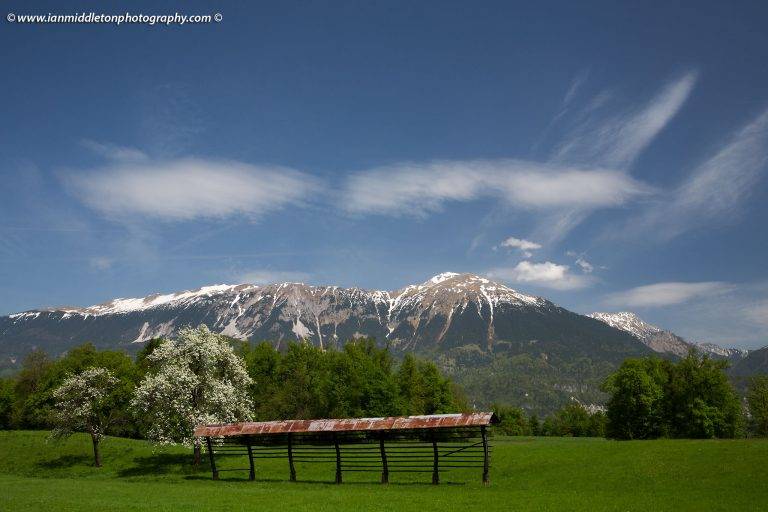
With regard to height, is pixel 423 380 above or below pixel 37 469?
above

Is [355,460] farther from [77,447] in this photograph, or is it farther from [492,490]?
[77,447]

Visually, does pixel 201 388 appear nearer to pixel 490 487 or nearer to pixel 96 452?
pixel 96 452

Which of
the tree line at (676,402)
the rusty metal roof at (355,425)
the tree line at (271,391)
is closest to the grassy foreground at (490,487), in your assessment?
the rusty metal roof at (355,425)

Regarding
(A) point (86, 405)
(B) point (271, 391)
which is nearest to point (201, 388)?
(A) point (86, 405)

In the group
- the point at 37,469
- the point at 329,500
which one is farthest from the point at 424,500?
the point at 37,469

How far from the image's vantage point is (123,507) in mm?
23625

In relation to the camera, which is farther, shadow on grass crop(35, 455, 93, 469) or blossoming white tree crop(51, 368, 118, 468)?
shadow on grass crop(35, 455, 93, 469)

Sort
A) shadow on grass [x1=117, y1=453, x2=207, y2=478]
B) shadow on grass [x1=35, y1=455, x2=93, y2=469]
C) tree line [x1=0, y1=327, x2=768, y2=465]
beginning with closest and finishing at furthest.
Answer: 1. shadow on grass [x1=117, y1=453, x2=207, y2=478]
2. tree line [x1=0, y1=327, x2=768, y2=465]
3. shadow on grass [x1=35, y1=455, x2=93, y2=469]

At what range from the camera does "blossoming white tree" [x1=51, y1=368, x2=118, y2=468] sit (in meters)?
49.7

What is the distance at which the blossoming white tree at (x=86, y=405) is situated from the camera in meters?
49.7

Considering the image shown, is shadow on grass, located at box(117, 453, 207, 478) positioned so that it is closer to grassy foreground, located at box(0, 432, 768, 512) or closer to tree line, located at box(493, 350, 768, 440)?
grassy foreground, located at box(0, 432, 768, 512)

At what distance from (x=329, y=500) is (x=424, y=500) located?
4.79 meters

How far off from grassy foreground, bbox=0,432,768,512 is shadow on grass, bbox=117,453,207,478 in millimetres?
113

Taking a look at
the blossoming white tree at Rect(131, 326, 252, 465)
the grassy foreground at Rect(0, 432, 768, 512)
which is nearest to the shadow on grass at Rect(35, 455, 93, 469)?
the grassy foreground at Rect(0, 432, 768, 512)
